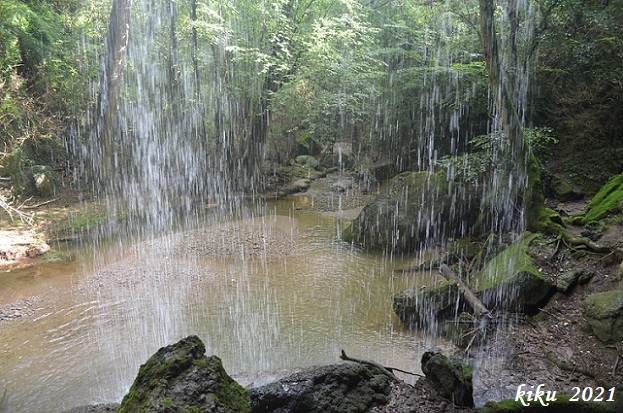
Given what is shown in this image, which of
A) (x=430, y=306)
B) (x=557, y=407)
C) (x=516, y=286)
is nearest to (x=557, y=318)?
(x=516, y=286)

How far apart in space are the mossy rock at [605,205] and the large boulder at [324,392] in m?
5.37

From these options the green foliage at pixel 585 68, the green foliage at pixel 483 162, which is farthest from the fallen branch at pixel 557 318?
the green foliage at pixel 585 68

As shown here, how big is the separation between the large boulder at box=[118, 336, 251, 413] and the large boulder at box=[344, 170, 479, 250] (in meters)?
7.65

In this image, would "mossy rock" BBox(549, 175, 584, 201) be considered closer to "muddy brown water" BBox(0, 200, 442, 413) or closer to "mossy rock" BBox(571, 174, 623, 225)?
"mossy rock" BBox(571, 174, 623, 225)

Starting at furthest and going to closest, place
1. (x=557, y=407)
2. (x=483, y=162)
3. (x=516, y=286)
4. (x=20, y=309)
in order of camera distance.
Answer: (x=483, y=162)
(x=20, y=309)
(x=516, y=286)
(x=557, y=407)

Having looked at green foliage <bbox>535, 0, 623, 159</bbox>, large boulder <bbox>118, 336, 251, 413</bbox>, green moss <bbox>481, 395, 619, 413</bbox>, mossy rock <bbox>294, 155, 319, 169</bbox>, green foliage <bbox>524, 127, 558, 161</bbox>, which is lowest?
green moss <bbox>481, 395, 619, 413</bbox>

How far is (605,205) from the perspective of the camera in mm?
6738

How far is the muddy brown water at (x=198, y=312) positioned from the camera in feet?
17.8

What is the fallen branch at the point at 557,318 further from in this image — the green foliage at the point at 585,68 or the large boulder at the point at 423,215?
the green foliage at the point at 585,68

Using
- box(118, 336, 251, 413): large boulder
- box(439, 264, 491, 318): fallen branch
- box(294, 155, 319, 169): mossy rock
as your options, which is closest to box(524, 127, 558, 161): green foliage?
box(439, 264, 491, 318): fallen branch

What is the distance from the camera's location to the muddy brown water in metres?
5.43

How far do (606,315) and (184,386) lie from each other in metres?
4.64

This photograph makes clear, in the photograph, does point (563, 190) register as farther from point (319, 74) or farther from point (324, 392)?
point (319, 74)

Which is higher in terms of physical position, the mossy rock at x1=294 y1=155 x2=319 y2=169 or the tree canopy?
the tree canopy
